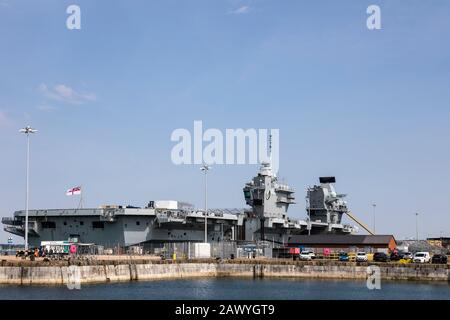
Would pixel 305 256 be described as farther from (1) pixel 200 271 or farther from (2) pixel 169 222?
(2) pixel 169 222

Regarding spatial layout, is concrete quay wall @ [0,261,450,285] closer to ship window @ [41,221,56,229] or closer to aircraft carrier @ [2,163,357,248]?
aircraft carrier @ [2,163,357,248]

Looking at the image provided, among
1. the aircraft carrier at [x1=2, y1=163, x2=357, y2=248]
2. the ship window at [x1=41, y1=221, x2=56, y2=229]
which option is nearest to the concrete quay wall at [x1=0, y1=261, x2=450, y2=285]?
the aircraft carrier at [x1=2, y1=163, x2=357, y2=248]

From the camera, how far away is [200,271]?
6525cm

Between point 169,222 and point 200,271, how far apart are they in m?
15.1

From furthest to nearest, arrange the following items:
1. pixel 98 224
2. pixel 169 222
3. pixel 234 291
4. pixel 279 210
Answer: pixel 279 210 < pixel 98 224 < pixel 169 222 < pixel 234 291

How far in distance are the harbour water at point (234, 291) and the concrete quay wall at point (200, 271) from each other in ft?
5.86

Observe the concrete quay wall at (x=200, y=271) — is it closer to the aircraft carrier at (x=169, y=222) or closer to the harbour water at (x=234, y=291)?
the harbour water at (x=234, y=291)

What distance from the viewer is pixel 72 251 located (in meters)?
67.6

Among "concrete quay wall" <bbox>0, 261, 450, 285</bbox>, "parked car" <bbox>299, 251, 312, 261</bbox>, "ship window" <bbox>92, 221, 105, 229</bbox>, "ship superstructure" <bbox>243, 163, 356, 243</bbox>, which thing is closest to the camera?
"concrete quay wall" <bbox>0, 261, 450, 285</bbox>

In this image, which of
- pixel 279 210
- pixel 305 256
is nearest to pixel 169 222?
pixel 305 256

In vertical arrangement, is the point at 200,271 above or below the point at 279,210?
below

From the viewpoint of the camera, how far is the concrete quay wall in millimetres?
49562

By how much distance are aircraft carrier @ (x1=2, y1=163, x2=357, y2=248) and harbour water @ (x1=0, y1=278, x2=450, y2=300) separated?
21.5 metres
